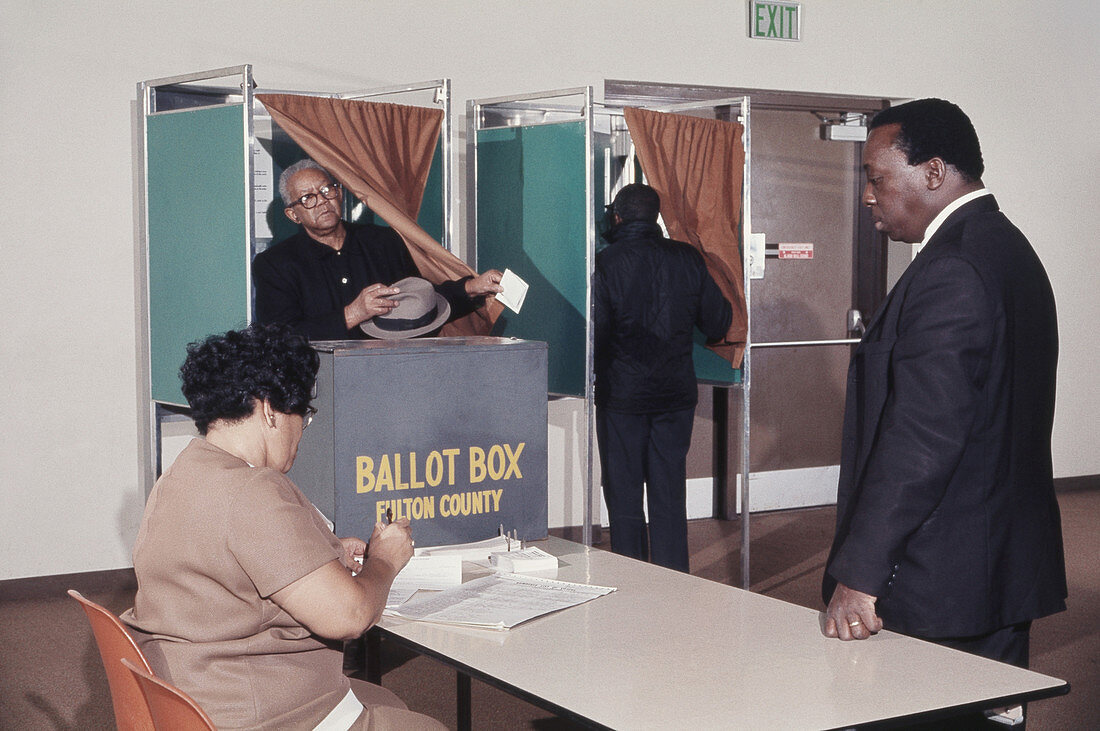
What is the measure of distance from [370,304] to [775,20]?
336 cm

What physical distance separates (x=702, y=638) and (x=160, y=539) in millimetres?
864

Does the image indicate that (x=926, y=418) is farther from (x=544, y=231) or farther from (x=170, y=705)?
(x=544, y=231)

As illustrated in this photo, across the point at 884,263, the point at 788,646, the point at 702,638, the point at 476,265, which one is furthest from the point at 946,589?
the point at 884,263

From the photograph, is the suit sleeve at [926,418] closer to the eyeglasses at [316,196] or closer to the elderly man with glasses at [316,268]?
→ the elderly man with glasses at [316,268]

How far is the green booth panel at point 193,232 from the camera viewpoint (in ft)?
11.3

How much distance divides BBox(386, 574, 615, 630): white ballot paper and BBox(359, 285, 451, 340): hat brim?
1.19 meters

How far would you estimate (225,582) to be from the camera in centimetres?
161

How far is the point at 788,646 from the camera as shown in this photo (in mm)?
1789

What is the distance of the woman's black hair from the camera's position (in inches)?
68.2

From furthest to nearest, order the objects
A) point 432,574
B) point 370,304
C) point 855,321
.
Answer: point 855,321 < point 370,304 < point 432,574

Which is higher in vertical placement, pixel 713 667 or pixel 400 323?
pixel 400 323

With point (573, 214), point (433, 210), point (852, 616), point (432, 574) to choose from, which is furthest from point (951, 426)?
point (433, 210)

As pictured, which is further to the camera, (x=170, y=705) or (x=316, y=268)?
(x=316, y=268)

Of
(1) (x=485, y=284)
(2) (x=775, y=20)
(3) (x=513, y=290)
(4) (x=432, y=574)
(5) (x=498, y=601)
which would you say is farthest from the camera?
(2) (x=775, y=20)
